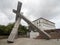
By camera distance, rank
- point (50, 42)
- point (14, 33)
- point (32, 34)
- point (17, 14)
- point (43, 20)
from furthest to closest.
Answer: point (43, 20), point (32, 34), point (17, 14), point (14, 33), point (50, 42)

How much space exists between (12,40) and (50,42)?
1.84 meters

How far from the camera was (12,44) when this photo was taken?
596 cm

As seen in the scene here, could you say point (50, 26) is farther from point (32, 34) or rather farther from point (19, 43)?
point (19, 43)

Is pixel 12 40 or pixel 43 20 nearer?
pixel 12 40

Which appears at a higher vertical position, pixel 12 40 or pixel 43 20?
pixel 43 20

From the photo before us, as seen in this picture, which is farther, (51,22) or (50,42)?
(51,22)

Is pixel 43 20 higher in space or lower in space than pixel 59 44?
higher

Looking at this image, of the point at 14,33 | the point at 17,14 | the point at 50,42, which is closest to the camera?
the point at 50,42

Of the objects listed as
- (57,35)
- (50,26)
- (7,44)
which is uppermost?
(50,26)

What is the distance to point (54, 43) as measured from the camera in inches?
223

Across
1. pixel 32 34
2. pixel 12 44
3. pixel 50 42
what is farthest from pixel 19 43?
pixel 32 34

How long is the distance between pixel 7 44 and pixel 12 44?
25cm

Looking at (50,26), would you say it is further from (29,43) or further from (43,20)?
(29,43)

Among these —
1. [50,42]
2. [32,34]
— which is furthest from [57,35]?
[32,34]
